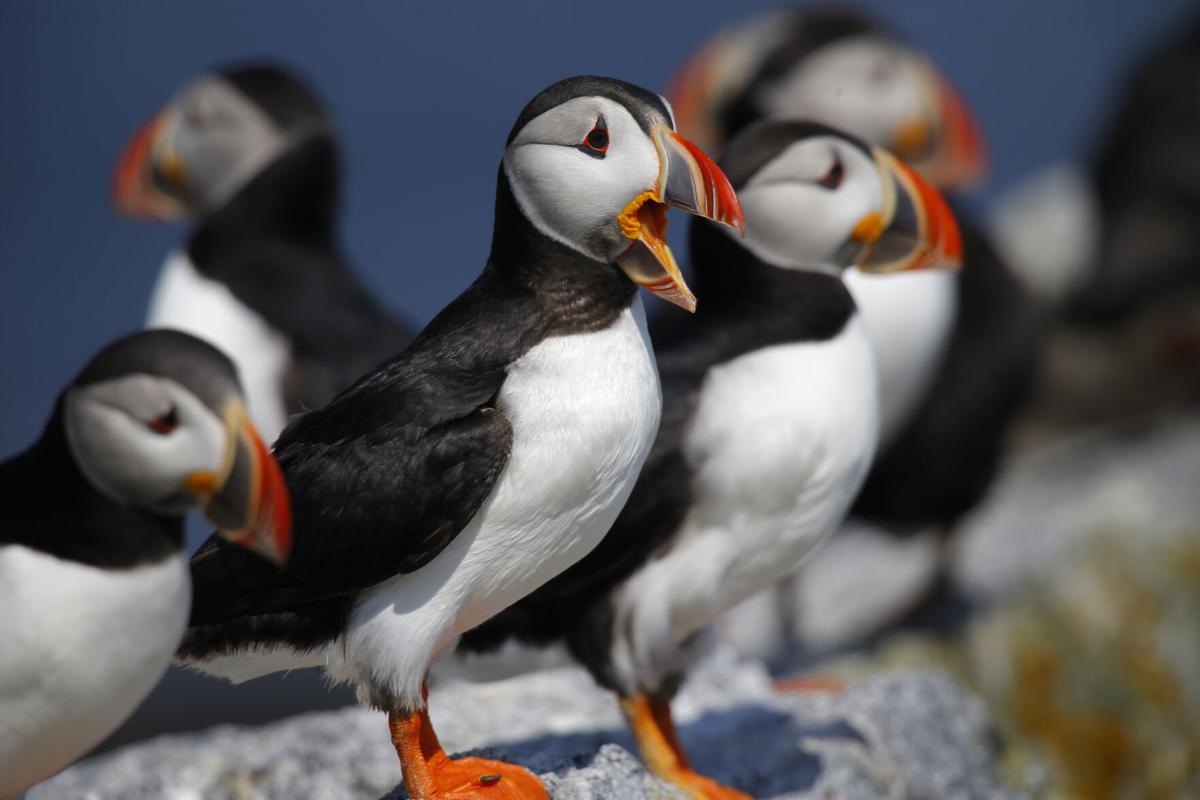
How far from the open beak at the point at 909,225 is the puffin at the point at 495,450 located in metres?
0.93

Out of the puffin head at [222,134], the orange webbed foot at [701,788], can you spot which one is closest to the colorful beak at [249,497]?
the orange webbed foot at [701,788]

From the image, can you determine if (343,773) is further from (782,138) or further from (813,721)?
(782,138)

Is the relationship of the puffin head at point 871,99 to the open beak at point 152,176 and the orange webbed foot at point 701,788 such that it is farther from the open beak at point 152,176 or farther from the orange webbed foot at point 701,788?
the orange webbed foot at point 701,788

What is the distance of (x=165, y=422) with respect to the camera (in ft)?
8.11

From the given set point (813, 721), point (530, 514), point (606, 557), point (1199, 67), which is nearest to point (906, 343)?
point (813, 721)

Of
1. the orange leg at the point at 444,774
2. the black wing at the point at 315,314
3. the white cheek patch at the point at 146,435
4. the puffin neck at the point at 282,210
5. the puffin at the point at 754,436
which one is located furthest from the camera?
the puffin neck at the point at 282,210

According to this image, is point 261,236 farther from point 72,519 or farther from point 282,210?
point 72,519

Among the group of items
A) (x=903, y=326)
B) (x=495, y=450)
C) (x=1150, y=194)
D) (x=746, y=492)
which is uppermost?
(x=495, y=450)

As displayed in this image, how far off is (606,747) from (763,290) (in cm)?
111

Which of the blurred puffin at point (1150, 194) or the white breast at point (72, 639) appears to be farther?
the blurred puffin at point (1150, 194)

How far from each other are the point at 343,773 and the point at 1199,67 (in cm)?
850

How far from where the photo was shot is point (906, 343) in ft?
20.4

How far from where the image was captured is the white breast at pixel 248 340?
5480 mm

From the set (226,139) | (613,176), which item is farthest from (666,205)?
(226,139)
